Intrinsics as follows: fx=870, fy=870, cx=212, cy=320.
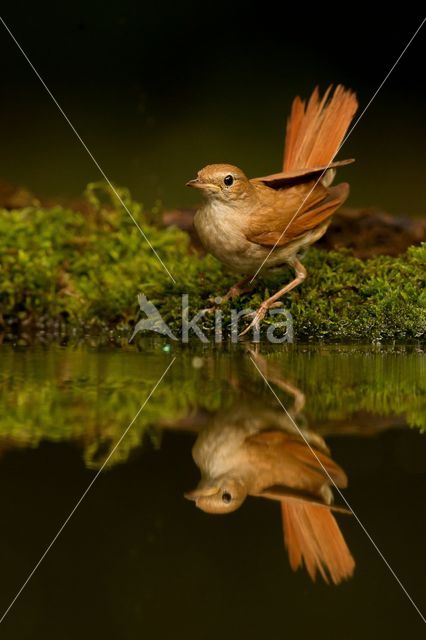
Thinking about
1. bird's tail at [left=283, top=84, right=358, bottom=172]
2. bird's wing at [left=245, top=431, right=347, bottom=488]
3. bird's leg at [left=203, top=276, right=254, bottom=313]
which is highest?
bird's tail at [left=283, top=84, right=358, bottom=172]

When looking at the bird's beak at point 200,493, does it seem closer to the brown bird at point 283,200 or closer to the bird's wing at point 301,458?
the bird's wing at point 301,458

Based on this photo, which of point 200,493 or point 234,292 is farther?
point 234,292

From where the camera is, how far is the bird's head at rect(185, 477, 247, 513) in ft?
6.25

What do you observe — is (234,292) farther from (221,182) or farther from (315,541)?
(315,541)

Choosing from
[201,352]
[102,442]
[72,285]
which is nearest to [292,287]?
[201,352]

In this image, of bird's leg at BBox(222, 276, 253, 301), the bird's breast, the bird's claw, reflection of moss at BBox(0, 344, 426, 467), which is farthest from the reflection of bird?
bird's leg at BBox(222, 276, 253, 301)

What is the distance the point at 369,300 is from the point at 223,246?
100 cm

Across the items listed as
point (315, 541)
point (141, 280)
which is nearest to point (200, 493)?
point (315, 541)

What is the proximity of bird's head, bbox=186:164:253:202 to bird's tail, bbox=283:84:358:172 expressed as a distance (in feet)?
2.08

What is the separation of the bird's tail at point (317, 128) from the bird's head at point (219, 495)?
2820mm

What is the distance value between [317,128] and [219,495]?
3.08 meters

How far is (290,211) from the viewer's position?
4324 millimetres

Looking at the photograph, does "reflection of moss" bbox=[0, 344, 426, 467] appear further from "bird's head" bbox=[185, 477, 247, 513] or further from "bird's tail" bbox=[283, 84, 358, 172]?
"bird's tail" bbox=[283, 84, 358, 172]

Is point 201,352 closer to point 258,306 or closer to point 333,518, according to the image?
point 258,306
